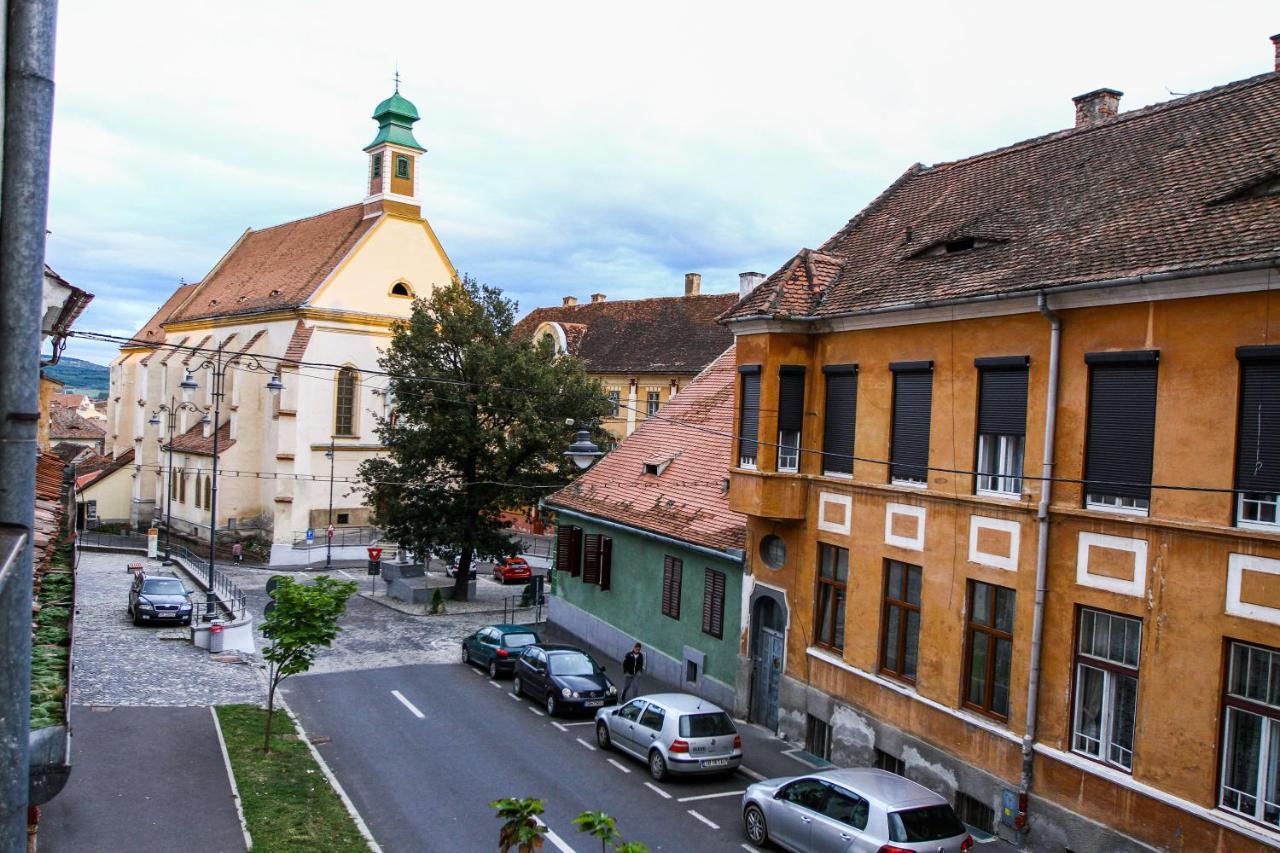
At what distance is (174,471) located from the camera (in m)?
55.9

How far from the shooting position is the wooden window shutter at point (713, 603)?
894 inches

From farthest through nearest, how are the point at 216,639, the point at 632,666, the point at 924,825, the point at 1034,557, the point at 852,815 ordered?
the point at 216,639 < the point at 632,666 < the point at 1034,557 < the point at 852,815 < the point at 924,825

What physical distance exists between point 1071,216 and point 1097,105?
5795 millimetres

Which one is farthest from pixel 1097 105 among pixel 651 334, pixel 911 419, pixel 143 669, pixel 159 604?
pixel 651 334

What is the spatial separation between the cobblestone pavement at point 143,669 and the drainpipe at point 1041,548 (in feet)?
54.0

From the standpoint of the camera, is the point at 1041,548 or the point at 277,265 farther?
the point at 277,265

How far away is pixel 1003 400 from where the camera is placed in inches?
618

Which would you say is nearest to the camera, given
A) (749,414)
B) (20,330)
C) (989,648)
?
(20,330)

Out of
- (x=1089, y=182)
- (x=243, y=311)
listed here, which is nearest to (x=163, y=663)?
(x=1089, y=182)

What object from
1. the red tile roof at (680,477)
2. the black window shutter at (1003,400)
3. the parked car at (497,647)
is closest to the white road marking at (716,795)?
the red tile roof at (680,477)

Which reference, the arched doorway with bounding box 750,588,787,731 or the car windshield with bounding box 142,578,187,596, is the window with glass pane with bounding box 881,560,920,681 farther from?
the car windshield with bounding box 142,578,187,596

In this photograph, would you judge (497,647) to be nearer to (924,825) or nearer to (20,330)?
(924,825)

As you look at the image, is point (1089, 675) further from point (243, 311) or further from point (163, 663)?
point (243, 311)

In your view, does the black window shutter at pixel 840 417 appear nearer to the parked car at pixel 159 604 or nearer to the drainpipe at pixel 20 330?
the drainpipe at pixel 20 330
